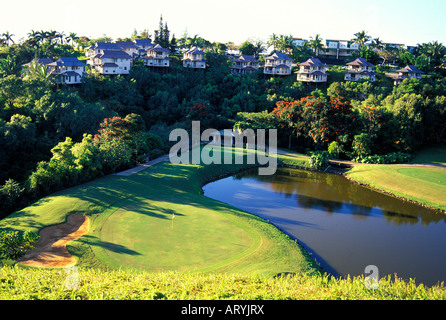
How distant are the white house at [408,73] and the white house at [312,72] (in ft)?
51.0

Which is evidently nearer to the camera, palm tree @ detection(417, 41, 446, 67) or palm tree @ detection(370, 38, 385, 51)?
palm tree @ detection(417, 41, 446, 67)

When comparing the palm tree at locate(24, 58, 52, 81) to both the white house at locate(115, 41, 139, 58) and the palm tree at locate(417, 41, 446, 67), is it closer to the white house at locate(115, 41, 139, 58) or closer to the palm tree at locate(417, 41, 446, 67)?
the white house at locate(115, 41, 139, 58)

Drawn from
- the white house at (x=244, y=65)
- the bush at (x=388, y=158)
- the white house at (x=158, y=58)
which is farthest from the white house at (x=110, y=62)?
the bush at (x=388, y=158)

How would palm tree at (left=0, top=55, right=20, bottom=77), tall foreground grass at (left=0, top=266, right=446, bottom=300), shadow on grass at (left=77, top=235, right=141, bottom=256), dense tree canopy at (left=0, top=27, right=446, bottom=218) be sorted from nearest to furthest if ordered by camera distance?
tall foreground grass at (left=0, top=266, right=446, bottom=300)
shadow on grass at (left=77, top=235, right=141, bottom=256)
dense tree canopy at (left=0, top=27, right=446, bottom=218)
palm tree at (left=0, top=55, right=20, bottom=77)

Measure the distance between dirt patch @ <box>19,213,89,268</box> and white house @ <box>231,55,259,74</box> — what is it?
66.5 meters

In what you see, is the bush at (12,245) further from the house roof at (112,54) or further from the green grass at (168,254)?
the house roof at (112,54)

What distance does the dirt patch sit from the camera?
71.4ft

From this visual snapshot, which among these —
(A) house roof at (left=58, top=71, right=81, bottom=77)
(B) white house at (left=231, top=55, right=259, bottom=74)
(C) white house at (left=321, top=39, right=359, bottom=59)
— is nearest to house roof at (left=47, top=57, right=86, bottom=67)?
(A) house roof at (left=58, top=71, right=81, bottom=77)

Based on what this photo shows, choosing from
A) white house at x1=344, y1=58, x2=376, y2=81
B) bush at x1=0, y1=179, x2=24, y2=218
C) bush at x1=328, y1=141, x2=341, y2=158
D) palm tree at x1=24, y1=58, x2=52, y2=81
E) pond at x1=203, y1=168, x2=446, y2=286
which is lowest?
pond at x1=203, y1=168, x2=446, y2=286

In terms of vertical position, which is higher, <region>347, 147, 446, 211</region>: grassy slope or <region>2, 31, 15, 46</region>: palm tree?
<region>2, 31, 15, 46</region>: palm tree

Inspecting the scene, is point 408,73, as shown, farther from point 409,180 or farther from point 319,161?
point 409,180

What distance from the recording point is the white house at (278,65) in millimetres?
82375
